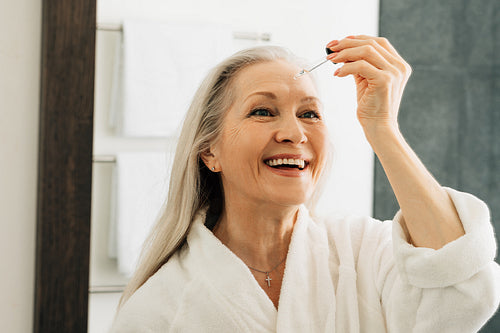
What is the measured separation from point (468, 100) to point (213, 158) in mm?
1001

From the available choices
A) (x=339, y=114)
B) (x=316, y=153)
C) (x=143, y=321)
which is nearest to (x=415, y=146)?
(x=339, y=114)

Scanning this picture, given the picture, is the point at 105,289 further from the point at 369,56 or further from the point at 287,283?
the point at 369,56

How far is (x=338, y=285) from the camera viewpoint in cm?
101

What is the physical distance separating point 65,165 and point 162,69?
35 centimetres

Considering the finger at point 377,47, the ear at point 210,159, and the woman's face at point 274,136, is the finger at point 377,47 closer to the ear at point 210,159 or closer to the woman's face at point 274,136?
the woman's face at point 274,136

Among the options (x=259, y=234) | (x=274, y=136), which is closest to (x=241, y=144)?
(x=274, y=136)

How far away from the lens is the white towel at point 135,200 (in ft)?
4.11

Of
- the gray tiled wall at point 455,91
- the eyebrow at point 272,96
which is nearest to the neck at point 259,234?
the eyebrow at point 272,96

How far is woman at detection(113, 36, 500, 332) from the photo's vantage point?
2.70ft

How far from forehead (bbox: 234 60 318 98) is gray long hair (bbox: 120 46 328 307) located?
0.9 inches

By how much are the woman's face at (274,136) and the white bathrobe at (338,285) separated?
14cm

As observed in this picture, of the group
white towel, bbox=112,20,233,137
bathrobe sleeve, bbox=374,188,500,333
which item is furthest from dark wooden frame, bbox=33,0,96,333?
bathrobe sleeve, bbox=374,188,500,333

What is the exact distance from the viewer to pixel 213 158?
1.13m

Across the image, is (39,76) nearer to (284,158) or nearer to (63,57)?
(63,57)
